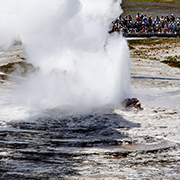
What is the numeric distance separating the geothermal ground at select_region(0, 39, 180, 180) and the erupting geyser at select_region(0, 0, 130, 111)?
150 cm

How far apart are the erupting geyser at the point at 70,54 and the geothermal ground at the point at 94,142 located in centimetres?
150

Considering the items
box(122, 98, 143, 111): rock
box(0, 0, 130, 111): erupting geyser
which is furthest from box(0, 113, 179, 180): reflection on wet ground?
box(0, 0, 130, 111): erupting geyser

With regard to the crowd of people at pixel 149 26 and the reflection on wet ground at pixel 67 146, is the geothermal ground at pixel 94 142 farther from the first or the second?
the crowd of people at pixel 149 26

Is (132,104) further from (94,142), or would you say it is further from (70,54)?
(70,54)

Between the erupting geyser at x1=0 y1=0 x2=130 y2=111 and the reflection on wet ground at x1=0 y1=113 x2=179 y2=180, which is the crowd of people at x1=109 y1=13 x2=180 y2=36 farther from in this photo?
the reflection on wet ground at x1=0 y1=113 x2=179 y2=180

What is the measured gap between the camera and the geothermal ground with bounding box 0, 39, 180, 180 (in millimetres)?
10492

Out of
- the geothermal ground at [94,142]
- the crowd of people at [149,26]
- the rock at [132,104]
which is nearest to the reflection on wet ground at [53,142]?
the geothermal ground at [94,142]

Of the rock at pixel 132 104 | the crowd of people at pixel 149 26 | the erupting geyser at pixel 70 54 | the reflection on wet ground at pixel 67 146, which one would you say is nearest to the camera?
the reflection on wet ground at pixel 67 146

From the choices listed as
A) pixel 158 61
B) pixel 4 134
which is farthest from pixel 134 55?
pixel 4 134

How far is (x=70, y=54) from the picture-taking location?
60.0 ft

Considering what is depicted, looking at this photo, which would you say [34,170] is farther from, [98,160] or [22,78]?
[22,78]

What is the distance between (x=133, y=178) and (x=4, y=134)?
5623mm

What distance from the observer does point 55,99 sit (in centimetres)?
1761

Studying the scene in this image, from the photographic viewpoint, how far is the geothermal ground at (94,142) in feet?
34.4
